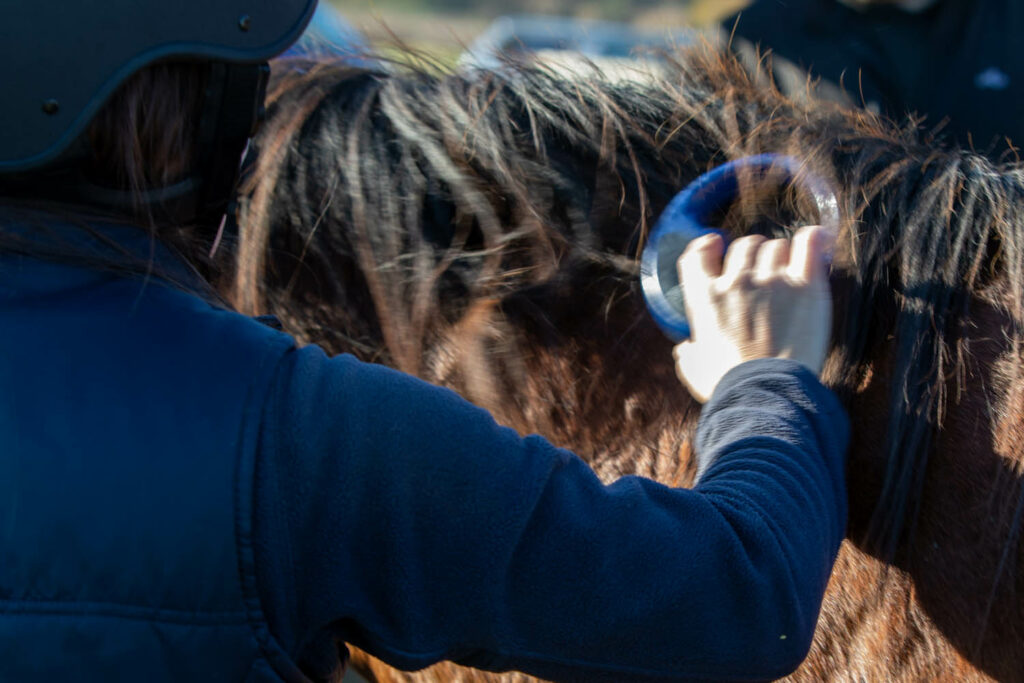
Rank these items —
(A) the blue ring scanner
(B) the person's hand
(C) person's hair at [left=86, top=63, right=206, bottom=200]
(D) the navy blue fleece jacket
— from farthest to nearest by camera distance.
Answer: (A) the blue ring scanner < (B) the person's hand < (C) person's hair at [left=86, top=63, right=206, bottom=200] < (D) the navy blue fleece jacket

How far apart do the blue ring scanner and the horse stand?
24 millimetres

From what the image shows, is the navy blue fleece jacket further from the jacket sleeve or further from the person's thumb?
the person's thumb

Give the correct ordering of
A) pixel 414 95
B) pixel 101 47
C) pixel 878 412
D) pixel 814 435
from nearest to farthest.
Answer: pixel 101 47 < pixel 814 435 < pixel 878 412 < pixel 414 95

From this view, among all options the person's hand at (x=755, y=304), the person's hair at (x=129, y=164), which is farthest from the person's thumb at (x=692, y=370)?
the person's hair at (x=129, y=164)

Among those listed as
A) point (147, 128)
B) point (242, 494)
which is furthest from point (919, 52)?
point (242, 494)

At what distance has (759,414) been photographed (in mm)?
851

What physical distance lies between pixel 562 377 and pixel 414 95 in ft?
1.50

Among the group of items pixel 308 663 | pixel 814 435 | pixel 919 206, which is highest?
pixel 919 206

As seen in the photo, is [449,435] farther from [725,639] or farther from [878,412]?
[878,412]

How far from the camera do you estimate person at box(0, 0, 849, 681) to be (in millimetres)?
668

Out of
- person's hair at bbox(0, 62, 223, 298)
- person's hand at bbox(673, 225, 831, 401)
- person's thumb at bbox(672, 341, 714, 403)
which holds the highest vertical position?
person's hair at bbox(0, 62, 223, 298)

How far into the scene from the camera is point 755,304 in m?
0.93

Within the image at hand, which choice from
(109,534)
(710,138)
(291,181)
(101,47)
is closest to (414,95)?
(291,181)

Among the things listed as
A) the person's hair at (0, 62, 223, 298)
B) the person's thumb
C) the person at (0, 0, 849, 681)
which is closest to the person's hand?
the person's thumb
